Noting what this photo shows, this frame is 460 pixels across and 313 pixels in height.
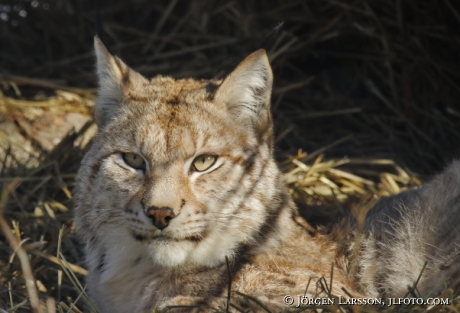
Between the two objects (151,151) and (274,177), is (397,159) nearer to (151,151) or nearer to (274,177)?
(274,177)

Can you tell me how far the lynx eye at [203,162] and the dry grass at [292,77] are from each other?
1.82m

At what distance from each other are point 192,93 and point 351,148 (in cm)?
268

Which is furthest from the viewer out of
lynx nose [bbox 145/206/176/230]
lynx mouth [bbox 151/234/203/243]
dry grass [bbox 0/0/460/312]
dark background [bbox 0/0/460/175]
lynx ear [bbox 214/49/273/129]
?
dark background [bbox 0/0/460/175]

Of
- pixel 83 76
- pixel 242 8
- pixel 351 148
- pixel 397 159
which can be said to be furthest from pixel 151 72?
pixel 397 159

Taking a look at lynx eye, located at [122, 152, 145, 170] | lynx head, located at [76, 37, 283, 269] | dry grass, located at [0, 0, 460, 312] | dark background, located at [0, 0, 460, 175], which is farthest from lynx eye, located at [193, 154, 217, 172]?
dark background, located at [0, 0, 460, 175]

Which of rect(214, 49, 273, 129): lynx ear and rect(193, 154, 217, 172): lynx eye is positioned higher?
rect(214, 49, 273, 129): lynx ear

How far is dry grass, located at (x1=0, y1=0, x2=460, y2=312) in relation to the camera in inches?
221

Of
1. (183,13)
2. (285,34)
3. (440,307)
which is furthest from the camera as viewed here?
(183,13)

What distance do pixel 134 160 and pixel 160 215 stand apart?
48 cm

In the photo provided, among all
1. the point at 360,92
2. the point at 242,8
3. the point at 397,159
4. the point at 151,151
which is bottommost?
the point at 397,159

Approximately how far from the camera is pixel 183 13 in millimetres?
7156

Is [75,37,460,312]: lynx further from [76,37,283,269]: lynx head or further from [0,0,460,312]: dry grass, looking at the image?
[0,0,460,312]: dry grass

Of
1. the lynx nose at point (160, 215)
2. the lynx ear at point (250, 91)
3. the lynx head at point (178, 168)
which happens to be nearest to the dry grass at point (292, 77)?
the lynx head at point (178, 168)

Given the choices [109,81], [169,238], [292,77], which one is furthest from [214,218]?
[292,77]
